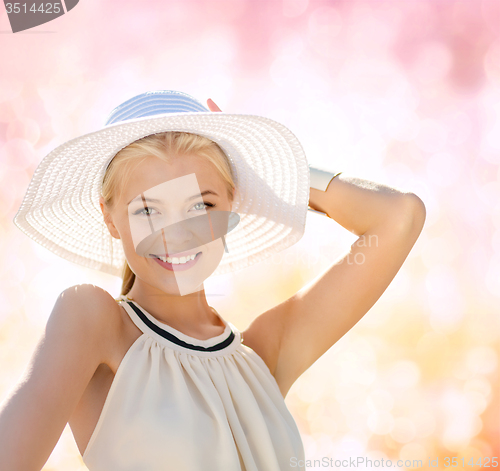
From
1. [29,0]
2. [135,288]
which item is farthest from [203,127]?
[29,0]

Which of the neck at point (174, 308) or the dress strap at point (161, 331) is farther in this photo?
the neck at point (174, 308)

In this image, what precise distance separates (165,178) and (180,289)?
0.32 m

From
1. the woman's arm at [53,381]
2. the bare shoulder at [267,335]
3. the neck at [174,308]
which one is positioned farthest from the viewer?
the bare shoulder at [267,335]

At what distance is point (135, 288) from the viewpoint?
1.44 m

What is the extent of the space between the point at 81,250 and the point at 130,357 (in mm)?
524

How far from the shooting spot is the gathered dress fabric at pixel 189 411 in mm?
1105

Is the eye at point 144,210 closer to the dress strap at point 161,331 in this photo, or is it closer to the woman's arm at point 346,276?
the dress strap at point 161,331

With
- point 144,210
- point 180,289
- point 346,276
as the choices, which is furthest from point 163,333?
point 346,276

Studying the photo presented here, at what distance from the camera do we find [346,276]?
151 cm
